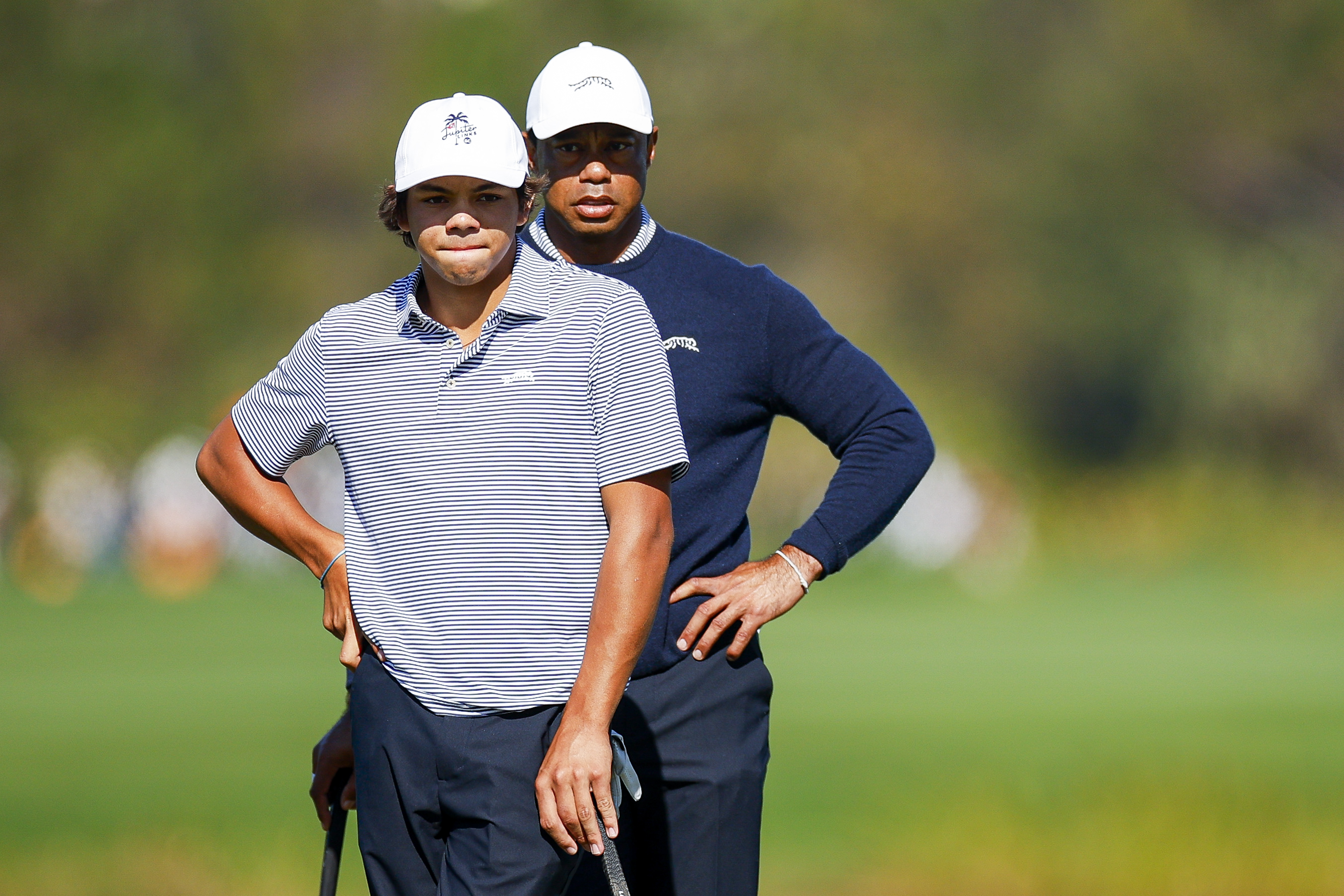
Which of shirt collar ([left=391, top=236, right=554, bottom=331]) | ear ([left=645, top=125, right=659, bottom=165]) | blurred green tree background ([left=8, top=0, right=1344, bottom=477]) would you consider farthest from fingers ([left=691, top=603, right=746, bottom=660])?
blurred green tree background ([left=8, top=0, right=1344, bottom=477])

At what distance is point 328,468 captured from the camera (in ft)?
81.7

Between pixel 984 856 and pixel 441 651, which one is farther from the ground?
pixel 441 651

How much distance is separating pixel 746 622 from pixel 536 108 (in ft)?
3.52

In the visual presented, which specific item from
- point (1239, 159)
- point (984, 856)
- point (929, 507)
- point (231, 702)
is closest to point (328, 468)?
point (929, 507)

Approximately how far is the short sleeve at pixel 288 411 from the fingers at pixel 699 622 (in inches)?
29.3

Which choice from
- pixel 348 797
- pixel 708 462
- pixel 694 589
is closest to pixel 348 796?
pixel 348 797

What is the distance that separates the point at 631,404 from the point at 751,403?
0.78 meters

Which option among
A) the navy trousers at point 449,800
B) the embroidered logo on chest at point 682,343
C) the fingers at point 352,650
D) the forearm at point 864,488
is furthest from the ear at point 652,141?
the navy trousers at point 449,800

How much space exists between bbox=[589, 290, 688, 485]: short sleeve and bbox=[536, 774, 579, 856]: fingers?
0.46 metres

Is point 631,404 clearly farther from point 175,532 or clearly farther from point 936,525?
point 936,525

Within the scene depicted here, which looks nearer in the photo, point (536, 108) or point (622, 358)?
point (622, 358)

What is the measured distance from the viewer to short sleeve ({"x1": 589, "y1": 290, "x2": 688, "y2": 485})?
2.59m

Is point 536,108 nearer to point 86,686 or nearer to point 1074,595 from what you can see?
point 86,686

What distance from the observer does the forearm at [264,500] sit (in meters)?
2.91
